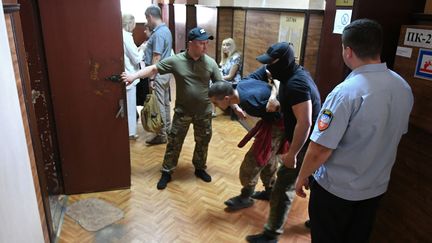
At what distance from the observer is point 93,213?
2691 mm

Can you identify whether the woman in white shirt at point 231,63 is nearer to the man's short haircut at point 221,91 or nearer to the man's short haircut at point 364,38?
the man's short haircut at point 221,91

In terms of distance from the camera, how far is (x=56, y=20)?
244cm

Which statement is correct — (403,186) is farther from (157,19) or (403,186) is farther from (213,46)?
(213,46)

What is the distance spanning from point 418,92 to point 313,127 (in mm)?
656

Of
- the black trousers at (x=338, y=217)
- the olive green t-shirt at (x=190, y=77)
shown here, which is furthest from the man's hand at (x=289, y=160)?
the olive green t-shirt at (x=190, y=77)

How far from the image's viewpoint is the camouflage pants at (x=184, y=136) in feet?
9.90

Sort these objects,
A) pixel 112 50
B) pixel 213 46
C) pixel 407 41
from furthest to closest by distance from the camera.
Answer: pixel 213 46 < pixel 112 50 < pixel 407 41

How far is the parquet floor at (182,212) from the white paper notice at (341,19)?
1.51 metres

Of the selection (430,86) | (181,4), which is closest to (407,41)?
(430,86)

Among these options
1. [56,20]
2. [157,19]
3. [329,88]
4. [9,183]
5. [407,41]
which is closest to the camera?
[9,183]

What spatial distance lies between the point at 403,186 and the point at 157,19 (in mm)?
3063

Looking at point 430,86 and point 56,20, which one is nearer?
point 430,86

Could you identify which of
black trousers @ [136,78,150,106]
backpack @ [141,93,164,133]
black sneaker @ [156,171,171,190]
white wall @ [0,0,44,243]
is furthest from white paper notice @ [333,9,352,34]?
black trousers @ [136,78,150,106]

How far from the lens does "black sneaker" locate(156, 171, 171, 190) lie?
3.09 metres
